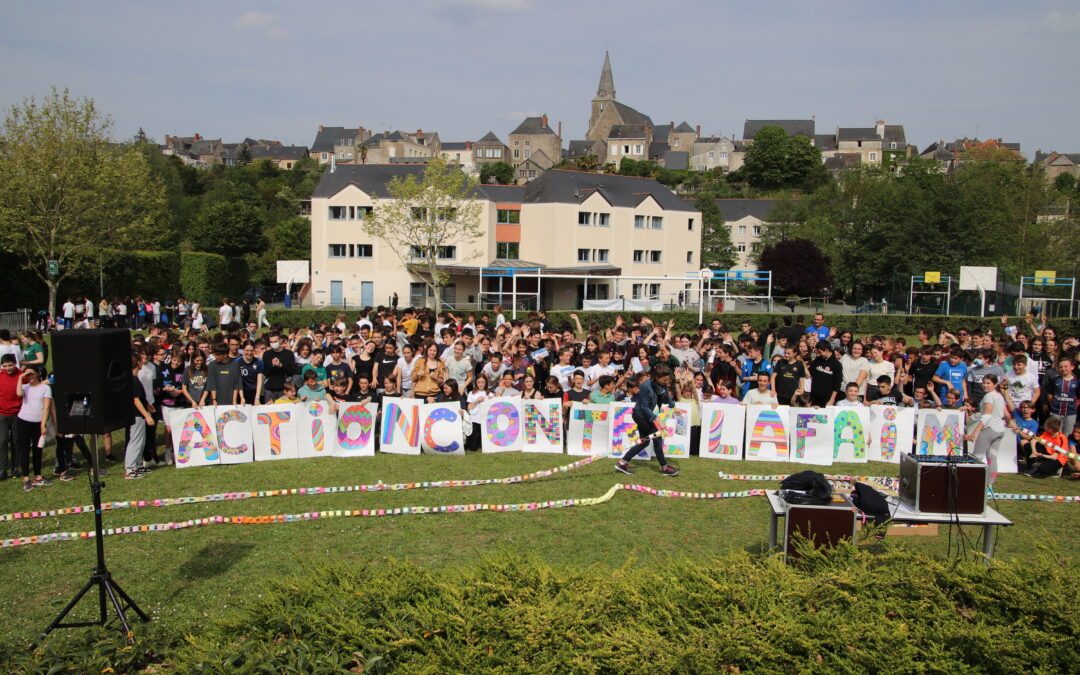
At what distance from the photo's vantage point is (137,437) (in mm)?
11828

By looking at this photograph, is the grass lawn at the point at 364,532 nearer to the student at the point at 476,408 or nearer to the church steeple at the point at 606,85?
the student at the point at 476,408

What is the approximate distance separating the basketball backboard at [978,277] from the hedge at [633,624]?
1887 inches

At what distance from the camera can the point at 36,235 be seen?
119ft

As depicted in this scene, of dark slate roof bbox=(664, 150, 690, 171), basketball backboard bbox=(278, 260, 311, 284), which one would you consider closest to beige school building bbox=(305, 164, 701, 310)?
basketball backboard bbox=(278, 260, 311, 284)

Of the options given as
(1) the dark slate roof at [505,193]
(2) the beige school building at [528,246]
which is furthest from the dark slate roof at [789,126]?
(1) the dark slate roof at [505,193]

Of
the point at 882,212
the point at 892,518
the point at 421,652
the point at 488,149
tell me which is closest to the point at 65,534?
the point at 421,652

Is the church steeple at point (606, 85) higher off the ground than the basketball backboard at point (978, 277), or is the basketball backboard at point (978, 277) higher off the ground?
the church steeple at point (606, 85)

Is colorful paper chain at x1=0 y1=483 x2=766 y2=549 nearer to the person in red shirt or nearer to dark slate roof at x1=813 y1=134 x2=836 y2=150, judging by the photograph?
the person in red shirt

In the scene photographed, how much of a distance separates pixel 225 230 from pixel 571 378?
71.7 m

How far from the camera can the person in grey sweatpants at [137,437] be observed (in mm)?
11742

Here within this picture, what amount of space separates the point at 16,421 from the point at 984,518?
12170mm

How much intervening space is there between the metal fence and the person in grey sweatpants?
26.3 metres

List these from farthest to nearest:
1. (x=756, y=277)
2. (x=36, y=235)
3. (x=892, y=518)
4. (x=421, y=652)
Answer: (x=756, y=277) → (x=36, y=235) → (x=892, y=518) → (x=421, y=652)

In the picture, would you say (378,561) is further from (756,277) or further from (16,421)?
(756,277)
